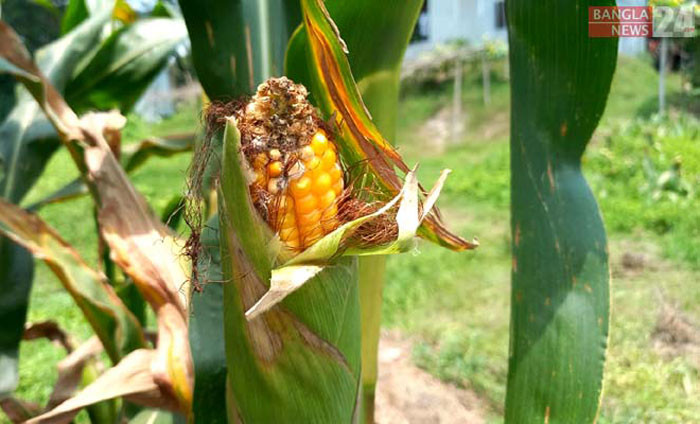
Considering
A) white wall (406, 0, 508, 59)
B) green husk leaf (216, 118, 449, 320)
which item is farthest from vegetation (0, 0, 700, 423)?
white wall (406, 0, 508, 59)

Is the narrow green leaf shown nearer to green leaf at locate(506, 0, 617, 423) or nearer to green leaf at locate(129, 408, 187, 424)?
green leaf at locate(129, 408, 187, 424)

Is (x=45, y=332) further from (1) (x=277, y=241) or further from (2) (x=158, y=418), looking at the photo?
(1) (x=277, y=241)

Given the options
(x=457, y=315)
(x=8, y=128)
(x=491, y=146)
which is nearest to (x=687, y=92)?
(x=491, y=146)

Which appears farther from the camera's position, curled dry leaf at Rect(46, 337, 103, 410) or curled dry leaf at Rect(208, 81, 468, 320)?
curled dry leaf at Rect(46, 337, 103, 410)

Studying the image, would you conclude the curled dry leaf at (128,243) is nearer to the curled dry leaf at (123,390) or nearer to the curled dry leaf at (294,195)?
the curled dry leaf at (123,390)

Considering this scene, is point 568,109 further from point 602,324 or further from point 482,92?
point 482,92
